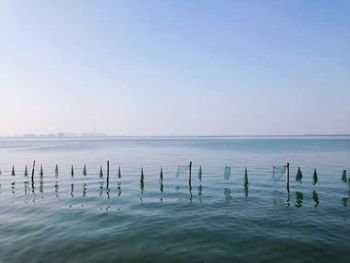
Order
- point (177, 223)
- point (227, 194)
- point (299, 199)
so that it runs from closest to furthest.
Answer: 1. point (177, 223)
2. point (299, 199)
3. point (227, 194)

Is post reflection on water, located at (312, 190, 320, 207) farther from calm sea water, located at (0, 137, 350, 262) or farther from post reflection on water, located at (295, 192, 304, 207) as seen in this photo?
post reflection on water, located at (295, 192, 304, 207)

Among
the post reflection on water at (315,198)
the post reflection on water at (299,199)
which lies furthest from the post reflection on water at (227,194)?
the post reflection on water at (315,198)

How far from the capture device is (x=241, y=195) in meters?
41.4

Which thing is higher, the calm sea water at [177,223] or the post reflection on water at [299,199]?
the post reflection on water at [299,199]

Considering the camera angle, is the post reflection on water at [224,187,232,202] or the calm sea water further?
the post reflection on water at [224,187,232,202]

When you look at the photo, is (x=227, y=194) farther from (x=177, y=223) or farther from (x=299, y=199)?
(x=177, y=223)

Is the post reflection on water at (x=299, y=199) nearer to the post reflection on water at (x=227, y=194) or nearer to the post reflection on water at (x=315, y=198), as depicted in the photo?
the post reflection on water at (x=315, y=198)

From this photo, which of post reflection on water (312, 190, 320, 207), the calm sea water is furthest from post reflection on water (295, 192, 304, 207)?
post reflection on water (312, 190, 320, 207)

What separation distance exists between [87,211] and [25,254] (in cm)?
1222

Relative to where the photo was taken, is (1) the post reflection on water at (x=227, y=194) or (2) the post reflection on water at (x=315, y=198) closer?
(2) the post reflection on water at (x=315, y=198)

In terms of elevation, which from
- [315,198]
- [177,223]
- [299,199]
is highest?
[315,198]

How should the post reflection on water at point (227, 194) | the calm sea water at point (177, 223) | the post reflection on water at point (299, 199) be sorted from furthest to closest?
1. the post reflection on water at point (227, 194)
2. the post reflection on water at point (299, 199)
3. the calm sea water at point (177, 223)

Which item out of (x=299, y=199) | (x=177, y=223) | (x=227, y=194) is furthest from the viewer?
(x=227, y=194)

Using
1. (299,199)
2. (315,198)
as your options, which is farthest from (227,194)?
(315,198)
